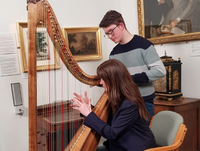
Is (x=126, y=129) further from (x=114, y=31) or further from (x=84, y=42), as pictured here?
(x=84, y=42)

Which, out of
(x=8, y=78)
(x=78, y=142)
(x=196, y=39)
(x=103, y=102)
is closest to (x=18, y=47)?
(x=8, y=78)

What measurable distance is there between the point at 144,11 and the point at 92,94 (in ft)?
4.67

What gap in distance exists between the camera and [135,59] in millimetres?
1718

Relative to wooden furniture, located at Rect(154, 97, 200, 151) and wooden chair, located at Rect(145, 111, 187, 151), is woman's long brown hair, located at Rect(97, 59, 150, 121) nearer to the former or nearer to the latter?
wooden chair, located at Rect(145, 111, 187, 151)

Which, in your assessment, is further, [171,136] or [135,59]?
[135,59]

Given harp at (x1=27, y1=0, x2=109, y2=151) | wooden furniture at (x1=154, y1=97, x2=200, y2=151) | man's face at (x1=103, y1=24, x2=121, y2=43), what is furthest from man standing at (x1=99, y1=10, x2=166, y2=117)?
wooden furniture at (x1=154, y1=97, x2=200, y2=151)

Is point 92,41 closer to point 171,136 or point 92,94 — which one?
point 92,94

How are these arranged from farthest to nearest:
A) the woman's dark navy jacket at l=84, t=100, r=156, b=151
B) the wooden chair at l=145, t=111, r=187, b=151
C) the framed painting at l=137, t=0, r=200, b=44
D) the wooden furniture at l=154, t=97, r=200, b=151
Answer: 1. the framed painting at l=137, t=0, r=200, b=44
2. the wooden furniture at l=154, t=97, r=200, b=151
3. the wooden chair at l=145, t=111, r=187, b=151
4. the woman's dark navy jacket at l=84, t=100, r=156, b=151

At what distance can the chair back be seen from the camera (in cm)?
145

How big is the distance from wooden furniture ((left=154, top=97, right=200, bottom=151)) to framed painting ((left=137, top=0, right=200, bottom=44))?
0.77 meters

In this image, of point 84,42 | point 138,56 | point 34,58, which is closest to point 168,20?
point 84,42

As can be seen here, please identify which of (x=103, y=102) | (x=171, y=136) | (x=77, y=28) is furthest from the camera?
(x=77, y=28)

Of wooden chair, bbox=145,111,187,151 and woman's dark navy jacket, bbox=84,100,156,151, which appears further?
wooden chair, bbox=145,111,187,151

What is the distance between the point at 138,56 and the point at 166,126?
59 centimetres
